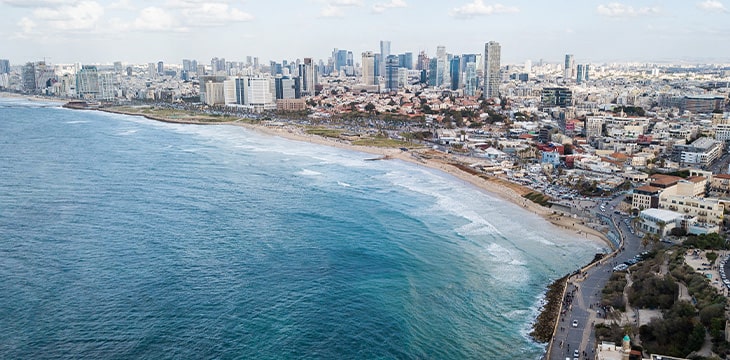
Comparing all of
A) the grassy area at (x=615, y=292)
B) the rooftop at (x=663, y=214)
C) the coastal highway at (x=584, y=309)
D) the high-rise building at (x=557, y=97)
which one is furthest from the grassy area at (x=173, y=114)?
the grassy area at (x=615, y=292)

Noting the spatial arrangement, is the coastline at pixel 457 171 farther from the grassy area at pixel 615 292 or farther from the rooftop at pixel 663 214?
the grassy area at pixel 615 292

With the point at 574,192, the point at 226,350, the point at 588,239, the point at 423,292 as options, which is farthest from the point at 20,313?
the point at 574,192

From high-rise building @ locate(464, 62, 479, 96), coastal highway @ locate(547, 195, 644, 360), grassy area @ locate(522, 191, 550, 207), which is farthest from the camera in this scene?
high-rise building @ locate(464, 62, 479, 96)

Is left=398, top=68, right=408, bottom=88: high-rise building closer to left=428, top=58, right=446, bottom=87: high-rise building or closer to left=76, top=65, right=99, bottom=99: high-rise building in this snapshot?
left=428, top=58, right=446, bottom=87: high-rise building

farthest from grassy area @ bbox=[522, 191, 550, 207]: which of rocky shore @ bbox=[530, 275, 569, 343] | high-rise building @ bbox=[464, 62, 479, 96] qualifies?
high-rise building @ bbox=[464, 62, 479, 96]

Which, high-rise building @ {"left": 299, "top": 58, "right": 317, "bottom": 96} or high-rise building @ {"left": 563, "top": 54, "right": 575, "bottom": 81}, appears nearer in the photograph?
high-rise building @ {"left": 299, "top": 58, "right": 317, "bottom": 96}

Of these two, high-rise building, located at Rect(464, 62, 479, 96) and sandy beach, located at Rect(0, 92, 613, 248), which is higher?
high-rise building, located at Rect(464, 62, 479, 96)

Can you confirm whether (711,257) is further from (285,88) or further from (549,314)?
(285,88)
